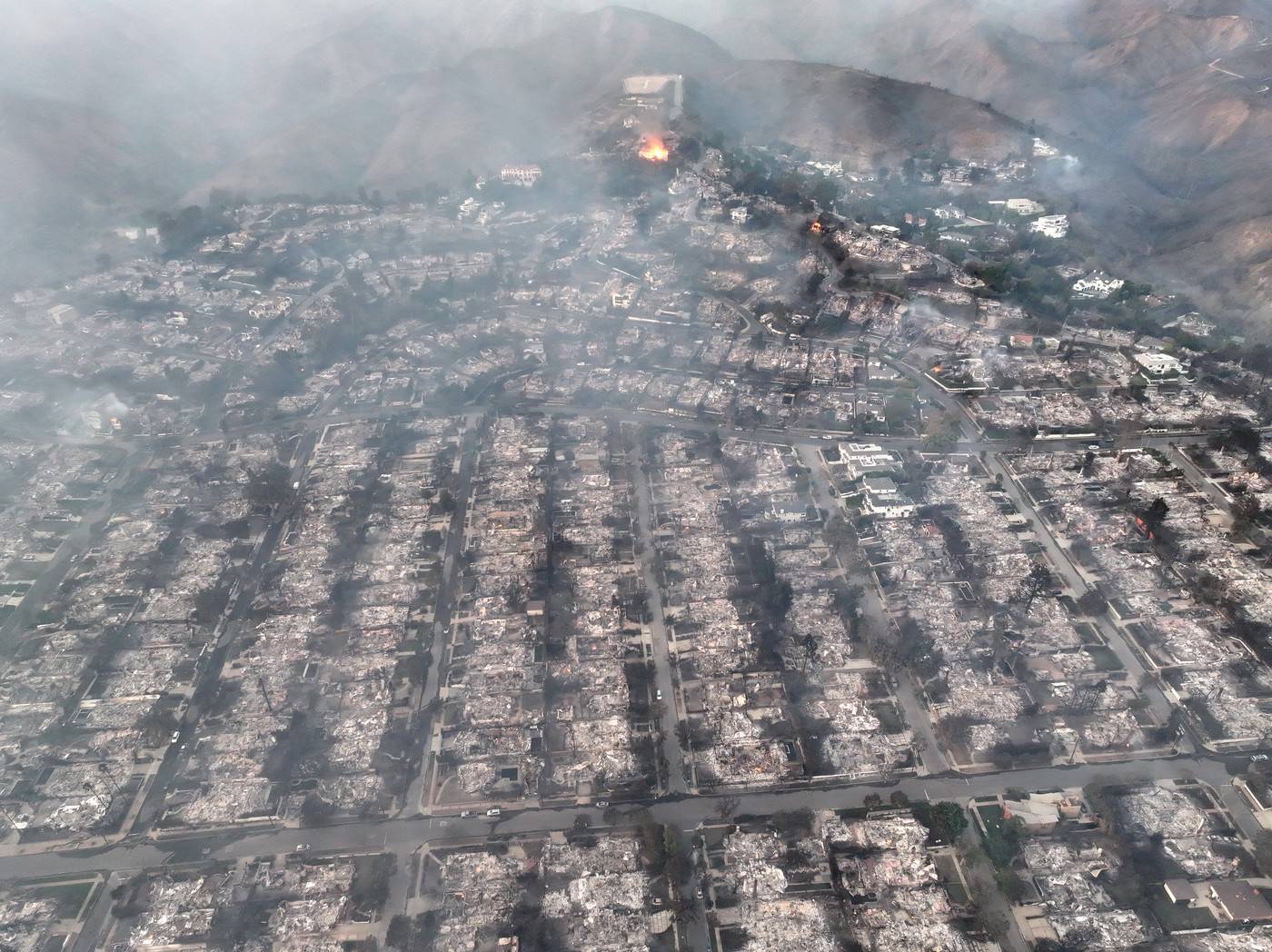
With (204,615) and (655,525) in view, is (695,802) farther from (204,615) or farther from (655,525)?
(204,615)

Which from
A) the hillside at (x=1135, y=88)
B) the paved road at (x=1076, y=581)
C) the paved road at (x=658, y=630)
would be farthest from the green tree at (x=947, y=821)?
the hillside at (x=1135, y=88)

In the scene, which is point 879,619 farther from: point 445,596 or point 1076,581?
point 445,596

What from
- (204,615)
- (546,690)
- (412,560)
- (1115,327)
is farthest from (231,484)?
(1115,327)

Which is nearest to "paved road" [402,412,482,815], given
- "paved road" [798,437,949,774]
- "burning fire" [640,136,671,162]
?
"paved road" [798,437,949,774]

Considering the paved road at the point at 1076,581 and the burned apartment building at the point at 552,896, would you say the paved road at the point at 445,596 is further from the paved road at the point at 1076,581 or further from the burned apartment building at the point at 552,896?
the paved road at the point at 1076,581

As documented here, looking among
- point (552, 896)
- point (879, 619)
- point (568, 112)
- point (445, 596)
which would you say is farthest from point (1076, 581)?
point (568, 112)

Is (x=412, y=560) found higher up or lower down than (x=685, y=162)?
lower down
